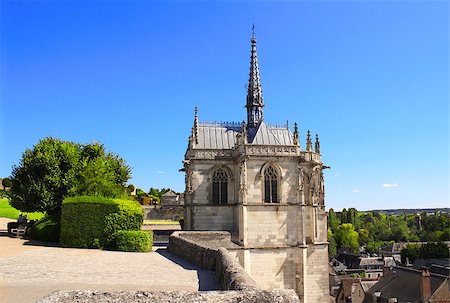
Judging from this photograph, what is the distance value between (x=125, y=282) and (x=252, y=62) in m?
24.2

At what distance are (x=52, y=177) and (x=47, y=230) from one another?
4.42m

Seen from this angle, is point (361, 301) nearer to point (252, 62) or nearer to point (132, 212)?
point (252, 62)

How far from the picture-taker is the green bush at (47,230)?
23984 millimetres

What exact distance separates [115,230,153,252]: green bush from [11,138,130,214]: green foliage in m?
5.70

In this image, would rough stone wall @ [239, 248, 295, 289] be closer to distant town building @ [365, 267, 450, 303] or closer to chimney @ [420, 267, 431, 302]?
distant town building @ [365, 267, 450, 303]

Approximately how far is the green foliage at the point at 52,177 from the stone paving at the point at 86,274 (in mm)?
8432

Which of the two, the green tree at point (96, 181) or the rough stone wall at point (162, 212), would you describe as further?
the rough stone wall at point (162, 212)

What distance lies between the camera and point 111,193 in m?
26.5

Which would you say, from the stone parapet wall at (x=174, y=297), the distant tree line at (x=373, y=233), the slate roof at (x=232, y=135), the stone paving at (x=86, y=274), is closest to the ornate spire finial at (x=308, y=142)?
the slate roof at (x=232, y=135)

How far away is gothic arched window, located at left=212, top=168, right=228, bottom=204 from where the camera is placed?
27.8m

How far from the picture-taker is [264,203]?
26.4 metres

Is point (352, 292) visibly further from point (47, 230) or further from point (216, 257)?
point (216, 257)

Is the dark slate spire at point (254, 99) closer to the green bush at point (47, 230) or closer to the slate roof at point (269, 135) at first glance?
the slate roof at point (269, 135)

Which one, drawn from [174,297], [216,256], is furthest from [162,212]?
[174,297]
